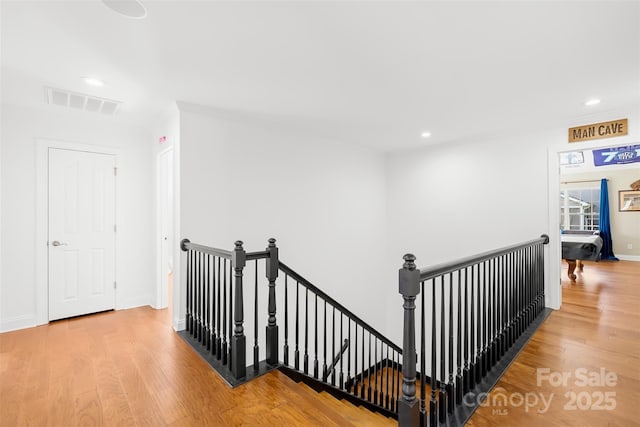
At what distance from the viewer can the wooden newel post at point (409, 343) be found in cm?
143

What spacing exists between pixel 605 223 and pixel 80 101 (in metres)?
11.9

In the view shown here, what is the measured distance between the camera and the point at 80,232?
3.63 m

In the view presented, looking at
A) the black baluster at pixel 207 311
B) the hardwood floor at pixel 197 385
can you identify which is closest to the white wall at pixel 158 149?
the black baluster at pixel 207 311

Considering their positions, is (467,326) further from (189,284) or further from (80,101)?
(80,101)

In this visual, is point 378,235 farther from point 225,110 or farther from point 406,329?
point 406,329

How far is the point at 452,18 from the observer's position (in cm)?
179

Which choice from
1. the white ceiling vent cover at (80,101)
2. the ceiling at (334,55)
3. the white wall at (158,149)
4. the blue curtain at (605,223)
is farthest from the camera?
the blue curtain at (605,223)

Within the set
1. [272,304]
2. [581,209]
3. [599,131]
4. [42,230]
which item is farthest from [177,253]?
[581,209]

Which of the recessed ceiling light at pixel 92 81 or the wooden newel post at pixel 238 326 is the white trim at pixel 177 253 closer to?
the recessed ceiling light at pixel 92 81

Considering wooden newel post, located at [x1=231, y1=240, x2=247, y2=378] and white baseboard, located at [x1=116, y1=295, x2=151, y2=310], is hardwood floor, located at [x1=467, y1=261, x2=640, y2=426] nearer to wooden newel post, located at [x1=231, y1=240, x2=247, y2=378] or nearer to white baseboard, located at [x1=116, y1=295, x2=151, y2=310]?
wooden newel post, located at [x1=231, y1=240, x2=247, y2=378]

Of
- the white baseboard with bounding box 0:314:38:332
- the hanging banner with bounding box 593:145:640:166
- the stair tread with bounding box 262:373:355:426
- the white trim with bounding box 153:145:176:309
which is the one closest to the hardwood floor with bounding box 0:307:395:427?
the stair tread with bounding box 262:373:355:426

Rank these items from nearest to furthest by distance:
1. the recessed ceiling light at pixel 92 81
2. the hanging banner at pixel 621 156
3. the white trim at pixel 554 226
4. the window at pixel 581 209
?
the recessed ceiling light at pixel 92 81, the white trim at pixel 554 226, the hanging banner at pixel 621 156, the window at pixel 581 209

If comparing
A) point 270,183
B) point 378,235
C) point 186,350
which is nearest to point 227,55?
point 270,183

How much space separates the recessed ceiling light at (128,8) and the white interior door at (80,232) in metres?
2.68
